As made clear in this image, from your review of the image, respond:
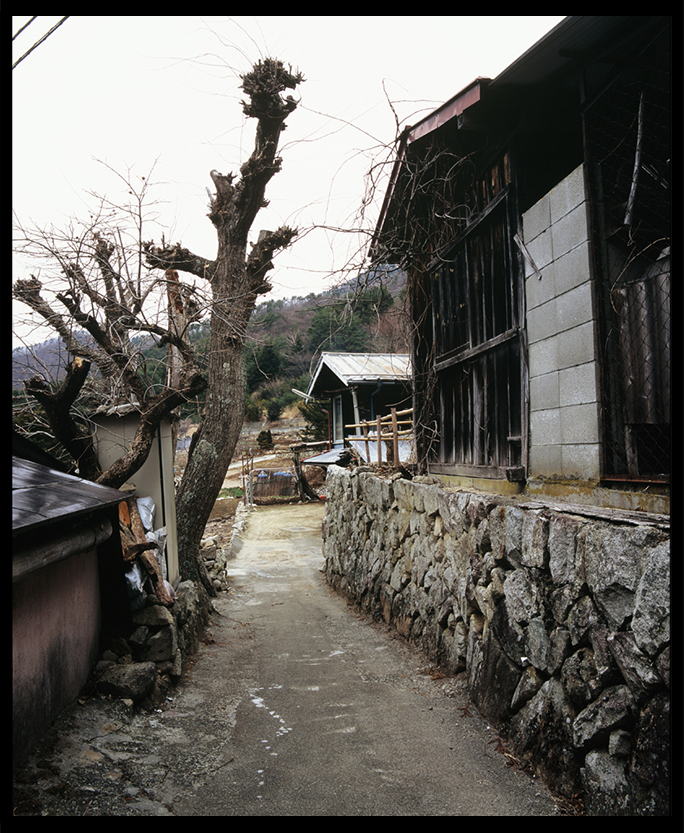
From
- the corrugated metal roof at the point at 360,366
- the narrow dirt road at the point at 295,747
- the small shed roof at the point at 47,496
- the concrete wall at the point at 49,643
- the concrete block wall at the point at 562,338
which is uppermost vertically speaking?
the corrugated metal roof at the point at 360,366

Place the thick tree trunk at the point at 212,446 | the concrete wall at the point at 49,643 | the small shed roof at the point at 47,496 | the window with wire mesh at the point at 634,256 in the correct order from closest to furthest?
the small shed roof at the point at 47,496, the concrete wall at the point at 49,643, the window with wire mesh at the point at 634,256, the thick tree trunk at the point at 212,446

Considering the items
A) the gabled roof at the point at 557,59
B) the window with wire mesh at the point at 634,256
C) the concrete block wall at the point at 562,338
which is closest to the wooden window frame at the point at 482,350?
the concrete block wall at the point at 562,338

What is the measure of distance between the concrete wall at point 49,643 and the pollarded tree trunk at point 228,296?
13.5ft

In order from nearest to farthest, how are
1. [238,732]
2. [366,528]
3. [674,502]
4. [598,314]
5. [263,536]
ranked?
[674,502] < [598,314] < [238,732] < [366,528] < [263,536]

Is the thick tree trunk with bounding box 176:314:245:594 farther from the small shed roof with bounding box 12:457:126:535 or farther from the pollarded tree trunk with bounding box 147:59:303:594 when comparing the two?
the small shed roof with bounding box 12:457:126:535

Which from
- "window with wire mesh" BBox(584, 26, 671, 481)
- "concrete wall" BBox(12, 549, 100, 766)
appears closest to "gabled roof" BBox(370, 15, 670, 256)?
"window with wire mesh" BBox(584, 26, 671, 481)

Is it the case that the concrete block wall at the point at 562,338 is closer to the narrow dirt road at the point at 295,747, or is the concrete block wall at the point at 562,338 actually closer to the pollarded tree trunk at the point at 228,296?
the narrow dirt road at the point at 295,747

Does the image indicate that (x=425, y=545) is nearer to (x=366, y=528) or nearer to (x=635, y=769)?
(x=366, y=528)

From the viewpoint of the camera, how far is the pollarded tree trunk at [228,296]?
8.48 meters

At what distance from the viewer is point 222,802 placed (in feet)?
10.7

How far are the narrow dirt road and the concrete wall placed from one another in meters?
0.18

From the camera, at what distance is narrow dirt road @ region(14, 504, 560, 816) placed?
3.18 meters
